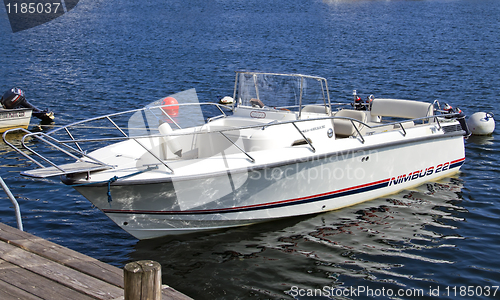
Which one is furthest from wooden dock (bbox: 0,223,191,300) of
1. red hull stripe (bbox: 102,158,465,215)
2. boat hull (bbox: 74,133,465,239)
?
red hull stripe (bbox: 102,158,465,215)

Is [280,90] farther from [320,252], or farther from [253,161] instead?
[320,252]

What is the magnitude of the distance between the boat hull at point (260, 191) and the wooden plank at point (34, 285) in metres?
1.89

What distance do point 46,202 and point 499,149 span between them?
9.77 m

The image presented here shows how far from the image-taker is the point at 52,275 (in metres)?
4.26

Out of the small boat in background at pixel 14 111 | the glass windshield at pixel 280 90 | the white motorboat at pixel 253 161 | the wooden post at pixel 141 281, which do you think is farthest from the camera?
the small boat in background at pixel 14 111

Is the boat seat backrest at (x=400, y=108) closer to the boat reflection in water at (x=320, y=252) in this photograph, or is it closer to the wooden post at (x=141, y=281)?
the boat reflection in water at (x=320, y=252)

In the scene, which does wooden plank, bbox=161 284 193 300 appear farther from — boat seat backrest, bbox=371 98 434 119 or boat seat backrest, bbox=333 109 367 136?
boat seat backrest, bbox=371 98 434 119

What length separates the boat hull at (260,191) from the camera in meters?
6.38

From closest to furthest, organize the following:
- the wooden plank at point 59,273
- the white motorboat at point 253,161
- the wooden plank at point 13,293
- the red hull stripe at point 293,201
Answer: the wooden plank at point 13,293 → the wooden plank at point 59,273 → the white motorboat at point 253,161 → the red hull stripe at point 293,201

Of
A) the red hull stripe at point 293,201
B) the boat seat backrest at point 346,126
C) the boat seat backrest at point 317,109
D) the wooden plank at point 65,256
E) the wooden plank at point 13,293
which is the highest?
the boat seat backrest at point 317,109

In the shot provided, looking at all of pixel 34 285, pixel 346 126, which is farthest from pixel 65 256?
pixel 346 126

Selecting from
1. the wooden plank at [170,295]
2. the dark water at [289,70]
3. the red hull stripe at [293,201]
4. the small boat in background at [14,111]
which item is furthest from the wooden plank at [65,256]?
the small boat in background at [14,111]

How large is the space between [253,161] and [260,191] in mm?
476

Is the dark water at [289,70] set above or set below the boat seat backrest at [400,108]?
below
